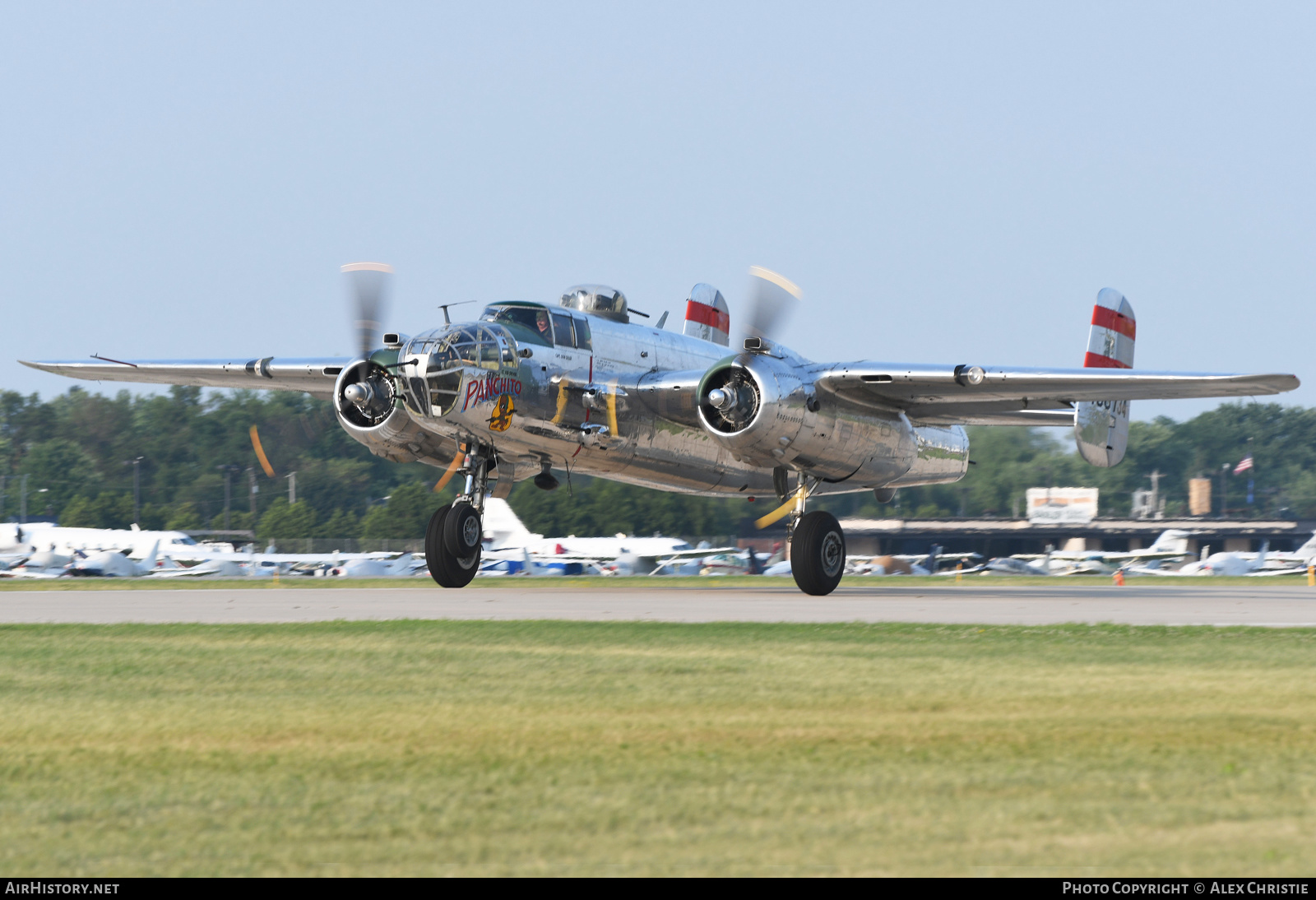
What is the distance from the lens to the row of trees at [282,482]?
9781 centimetres

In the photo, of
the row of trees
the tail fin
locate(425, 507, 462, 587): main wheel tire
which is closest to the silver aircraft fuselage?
locate(425, 507, 462, 587): main wheel tire

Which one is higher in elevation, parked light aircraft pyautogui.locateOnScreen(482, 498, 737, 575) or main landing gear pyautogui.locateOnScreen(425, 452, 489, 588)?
main landing gear pyautogui.locateOnScreen(425, 452, 489, 588)

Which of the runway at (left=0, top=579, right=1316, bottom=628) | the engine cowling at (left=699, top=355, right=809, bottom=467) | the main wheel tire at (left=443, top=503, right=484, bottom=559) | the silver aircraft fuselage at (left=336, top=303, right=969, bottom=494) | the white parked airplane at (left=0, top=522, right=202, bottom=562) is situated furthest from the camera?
the white parked airplane at (left=0, top=522, right=202, bottom=562)

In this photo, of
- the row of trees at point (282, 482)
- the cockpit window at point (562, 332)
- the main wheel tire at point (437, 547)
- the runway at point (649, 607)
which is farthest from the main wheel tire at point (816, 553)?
the row of trees at point (282, 482)

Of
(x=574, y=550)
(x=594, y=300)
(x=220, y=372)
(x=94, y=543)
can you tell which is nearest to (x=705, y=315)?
(x=594, y=300)

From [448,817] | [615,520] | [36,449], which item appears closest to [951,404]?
[448,817]

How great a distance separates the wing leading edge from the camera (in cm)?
2425

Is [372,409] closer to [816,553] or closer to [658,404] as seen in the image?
[658,404]

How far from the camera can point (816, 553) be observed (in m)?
27.8

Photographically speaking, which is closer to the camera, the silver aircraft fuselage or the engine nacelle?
the silver aircraft fuselage

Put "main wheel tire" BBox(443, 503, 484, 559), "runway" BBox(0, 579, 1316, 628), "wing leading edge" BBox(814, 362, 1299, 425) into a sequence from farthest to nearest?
"main wheel tire" BBox(443, 503, 484, 559), "wing leading edge" BBox(814, 362, 1299, 425), "runway" BBox(0, 579, 1316, 628)

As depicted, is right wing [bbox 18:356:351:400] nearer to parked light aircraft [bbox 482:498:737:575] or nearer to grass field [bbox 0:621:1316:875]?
Result: grass field [bbox 0:621:1316:875]

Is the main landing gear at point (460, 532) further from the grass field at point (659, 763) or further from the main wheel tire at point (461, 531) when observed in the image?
the grass field at point (659, 763)

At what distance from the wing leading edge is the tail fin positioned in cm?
121
